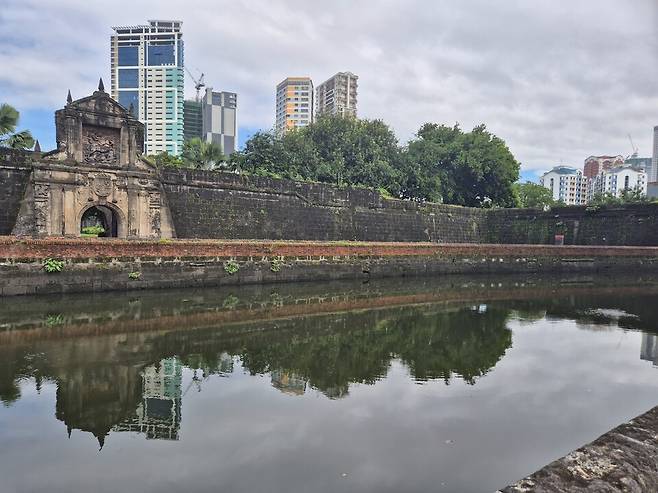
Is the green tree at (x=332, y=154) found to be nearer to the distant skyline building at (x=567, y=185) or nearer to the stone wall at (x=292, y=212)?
the stone wall at (x=292, y=212)

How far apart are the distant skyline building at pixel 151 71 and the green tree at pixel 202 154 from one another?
2768 inches

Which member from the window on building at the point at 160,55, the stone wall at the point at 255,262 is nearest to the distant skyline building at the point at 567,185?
the window on building at the point at 160,55

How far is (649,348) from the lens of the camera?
6.81 m

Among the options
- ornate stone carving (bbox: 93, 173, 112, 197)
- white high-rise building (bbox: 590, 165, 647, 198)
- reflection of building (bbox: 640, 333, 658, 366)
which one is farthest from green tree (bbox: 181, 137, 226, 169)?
white high-rise building (bbox: 590, 165, 647, 198)

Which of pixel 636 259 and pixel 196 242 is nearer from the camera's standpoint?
pixel 196 242

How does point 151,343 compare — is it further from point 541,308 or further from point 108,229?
point 108,229

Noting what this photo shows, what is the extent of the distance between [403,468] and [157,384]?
2.74 meters

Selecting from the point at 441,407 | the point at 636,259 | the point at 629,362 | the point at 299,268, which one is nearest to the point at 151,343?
the point at 441,407

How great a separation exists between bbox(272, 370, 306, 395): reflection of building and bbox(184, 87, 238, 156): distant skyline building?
99023mm

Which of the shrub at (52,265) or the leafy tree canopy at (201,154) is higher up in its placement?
the leafy tree canopy at (201,154)

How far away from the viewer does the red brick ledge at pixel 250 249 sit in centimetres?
1020

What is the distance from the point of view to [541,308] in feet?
33.9

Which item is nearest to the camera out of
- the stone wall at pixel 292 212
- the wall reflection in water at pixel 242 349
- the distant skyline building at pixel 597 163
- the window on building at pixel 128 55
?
the wall reflection in water at pixel 242 349

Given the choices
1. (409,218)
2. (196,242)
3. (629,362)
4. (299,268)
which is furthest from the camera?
(409,218)
